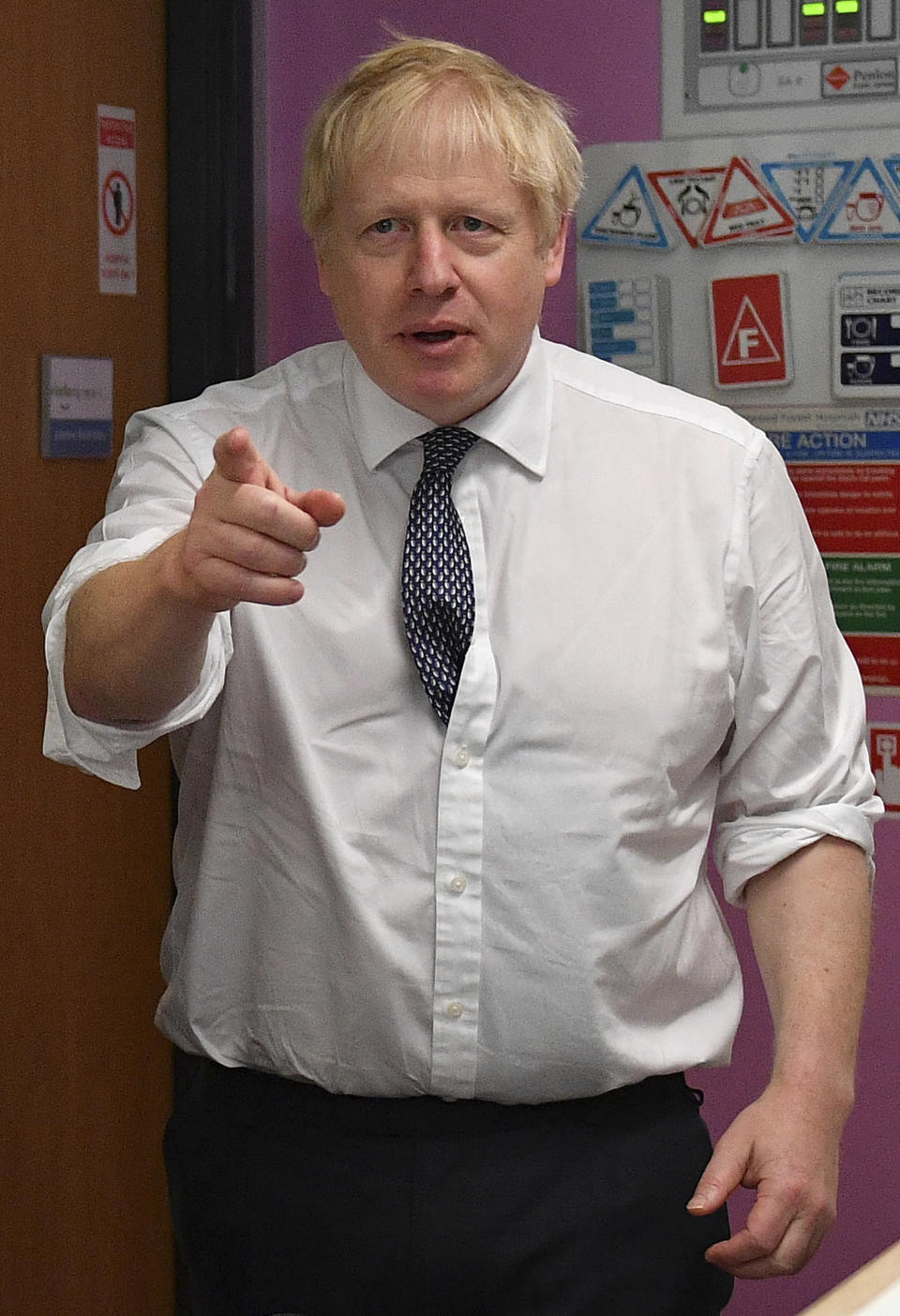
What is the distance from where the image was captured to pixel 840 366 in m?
2.01

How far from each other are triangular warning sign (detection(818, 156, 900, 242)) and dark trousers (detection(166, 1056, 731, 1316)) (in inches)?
42.0

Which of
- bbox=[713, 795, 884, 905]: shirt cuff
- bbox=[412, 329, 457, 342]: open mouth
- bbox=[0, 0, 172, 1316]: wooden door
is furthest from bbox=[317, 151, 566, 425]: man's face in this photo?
bbox=[0, 0, 172, 1316]: wooden door

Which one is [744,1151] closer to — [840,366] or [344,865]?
[344,865]

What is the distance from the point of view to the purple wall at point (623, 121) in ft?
6.63

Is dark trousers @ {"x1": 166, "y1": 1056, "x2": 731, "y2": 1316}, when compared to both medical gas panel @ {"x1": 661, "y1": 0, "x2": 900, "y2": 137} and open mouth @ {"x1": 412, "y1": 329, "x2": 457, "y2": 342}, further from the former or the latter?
medical gas panel @ {"x1": 661, "y1": 0, "x2": 900, "y2": 137}

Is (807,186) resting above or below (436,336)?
above

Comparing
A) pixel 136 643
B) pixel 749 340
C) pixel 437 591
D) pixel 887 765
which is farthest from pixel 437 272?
pixel 887 765

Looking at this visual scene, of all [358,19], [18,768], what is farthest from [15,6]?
[18,768]

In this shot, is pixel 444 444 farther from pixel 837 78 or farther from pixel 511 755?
pixel 837 78

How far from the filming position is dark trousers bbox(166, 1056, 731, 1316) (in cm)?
140

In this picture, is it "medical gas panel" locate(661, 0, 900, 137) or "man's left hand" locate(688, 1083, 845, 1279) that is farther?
"medical gas panel" locate(661, 0, 900, 137)

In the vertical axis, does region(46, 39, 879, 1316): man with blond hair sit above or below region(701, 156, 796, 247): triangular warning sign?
below

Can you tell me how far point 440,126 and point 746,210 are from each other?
755 millimetres

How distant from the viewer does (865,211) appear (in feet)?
6.48
